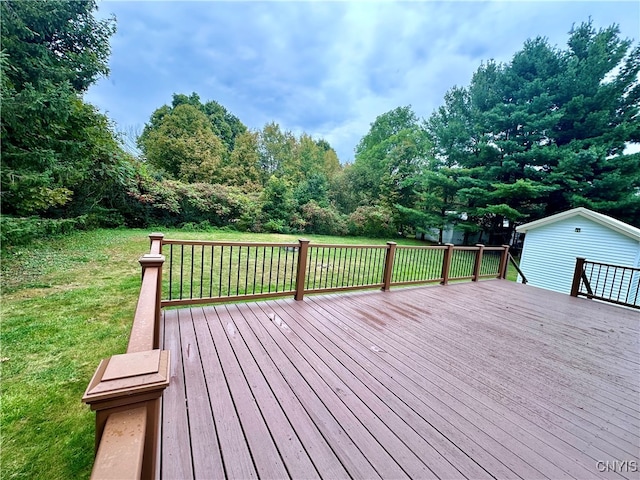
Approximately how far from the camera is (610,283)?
24.6 ft

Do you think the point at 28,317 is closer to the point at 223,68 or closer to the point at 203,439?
the point at 203,439

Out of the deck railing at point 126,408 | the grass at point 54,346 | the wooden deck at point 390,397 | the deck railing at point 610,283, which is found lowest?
the grass at point 54,346

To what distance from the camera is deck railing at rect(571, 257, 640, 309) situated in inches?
198

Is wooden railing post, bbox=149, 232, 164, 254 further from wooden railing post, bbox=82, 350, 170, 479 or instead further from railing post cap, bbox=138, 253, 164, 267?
wooden railing post, bbox=82, 350, 170, 479

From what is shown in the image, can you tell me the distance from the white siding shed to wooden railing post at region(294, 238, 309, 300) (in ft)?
29.3

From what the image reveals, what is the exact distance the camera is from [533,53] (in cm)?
1215

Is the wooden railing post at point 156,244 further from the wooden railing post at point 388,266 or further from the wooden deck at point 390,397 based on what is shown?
the wooden railing post at point 388,266

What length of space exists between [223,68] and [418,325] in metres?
15.5

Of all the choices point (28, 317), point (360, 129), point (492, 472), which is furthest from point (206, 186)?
point (360, 129)

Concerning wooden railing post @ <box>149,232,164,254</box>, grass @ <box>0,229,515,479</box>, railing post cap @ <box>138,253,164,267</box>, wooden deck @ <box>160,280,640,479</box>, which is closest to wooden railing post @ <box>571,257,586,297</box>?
wooden deck @ <box>160,280,640,479</box>

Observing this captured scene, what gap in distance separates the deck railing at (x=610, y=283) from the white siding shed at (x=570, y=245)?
14.9 inches

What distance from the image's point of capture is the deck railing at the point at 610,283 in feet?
16.5

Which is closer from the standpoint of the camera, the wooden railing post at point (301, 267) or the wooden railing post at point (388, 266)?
the wooden railing post at point (301, 267)

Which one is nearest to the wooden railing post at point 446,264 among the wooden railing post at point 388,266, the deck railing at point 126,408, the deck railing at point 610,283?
the wooden railing post at point 388,266
